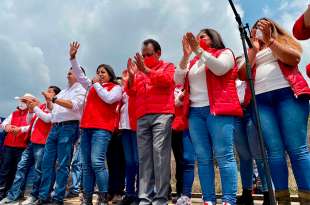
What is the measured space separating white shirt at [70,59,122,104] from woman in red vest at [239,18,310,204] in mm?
1867

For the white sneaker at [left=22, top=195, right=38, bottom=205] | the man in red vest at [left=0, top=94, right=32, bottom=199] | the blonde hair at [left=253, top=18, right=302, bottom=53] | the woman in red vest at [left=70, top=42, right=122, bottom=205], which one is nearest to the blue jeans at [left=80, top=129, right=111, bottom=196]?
the woman in red vest at [left=70, top=42, right=122, bottom=205]

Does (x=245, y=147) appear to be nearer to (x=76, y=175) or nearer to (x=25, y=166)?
(x=25, y=166)

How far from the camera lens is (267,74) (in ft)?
10.1

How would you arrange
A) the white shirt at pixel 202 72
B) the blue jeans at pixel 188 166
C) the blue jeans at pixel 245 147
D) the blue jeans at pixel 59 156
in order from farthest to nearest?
the blue jeans at pixel 59 156
the blue jeans at pixel 188 166
the blue jeans at pixel 245 147
the white shirt at pixel 202 72

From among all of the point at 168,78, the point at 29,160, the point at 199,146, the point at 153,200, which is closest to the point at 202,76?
the point at 168,78

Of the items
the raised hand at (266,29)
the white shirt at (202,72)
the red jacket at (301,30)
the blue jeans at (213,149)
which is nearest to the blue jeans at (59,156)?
the white shirt at (202,72)

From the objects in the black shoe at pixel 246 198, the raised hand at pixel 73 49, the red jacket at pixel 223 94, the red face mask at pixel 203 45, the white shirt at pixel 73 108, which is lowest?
the black shoe at pixel 246 198

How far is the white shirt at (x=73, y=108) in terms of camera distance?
453cm

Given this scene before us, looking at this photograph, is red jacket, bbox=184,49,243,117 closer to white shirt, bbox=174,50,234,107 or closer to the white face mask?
white shirt, bbox=174,50,234,107

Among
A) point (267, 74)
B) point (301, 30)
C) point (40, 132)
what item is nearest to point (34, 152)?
point (40, 132)

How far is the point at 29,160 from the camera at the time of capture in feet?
17.5

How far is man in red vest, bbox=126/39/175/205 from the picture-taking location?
3496mm

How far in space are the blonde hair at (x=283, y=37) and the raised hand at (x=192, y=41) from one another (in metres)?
0.64

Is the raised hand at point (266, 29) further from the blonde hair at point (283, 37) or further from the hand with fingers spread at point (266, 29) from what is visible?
the blonde hair at point (283, 37)
